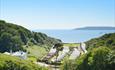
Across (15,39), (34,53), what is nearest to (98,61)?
(34,53)

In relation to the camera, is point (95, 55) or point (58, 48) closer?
point (95, 55)

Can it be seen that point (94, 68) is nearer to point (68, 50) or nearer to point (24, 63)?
point (24, 63)

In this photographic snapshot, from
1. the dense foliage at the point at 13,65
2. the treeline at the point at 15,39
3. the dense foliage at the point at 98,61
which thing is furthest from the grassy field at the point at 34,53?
the dense foliage at the point at 98,61

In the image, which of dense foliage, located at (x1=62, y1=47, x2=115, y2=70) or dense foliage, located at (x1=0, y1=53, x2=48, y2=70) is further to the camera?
dense foliage, located at (x1=0, y1=53, x2=48, y2=70)

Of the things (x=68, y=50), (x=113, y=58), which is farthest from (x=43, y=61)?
(x=113, y=58)

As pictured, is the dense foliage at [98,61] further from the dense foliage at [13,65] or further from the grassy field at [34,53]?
→ the grassy field at [34,53]

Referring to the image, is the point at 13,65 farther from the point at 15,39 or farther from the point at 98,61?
the point at 15,39

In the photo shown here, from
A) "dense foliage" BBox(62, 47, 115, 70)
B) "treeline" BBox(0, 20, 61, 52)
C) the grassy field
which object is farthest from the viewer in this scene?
"treeline" BBox(0, 20, 61, 52)

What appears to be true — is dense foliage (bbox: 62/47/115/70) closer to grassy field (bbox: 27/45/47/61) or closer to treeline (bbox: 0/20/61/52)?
grassy field (bbox: 27/45/47/61)

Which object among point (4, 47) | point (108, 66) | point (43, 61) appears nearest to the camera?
point (108, 66)

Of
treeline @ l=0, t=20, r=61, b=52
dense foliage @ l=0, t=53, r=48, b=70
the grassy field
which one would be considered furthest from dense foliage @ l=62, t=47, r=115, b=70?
treeline @ l=0, t=20, r=61, b=52

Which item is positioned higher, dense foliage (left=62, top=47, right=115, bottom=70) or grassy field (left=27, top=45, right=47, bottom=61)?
dense foliage (left=62, top=47, right=115, bottom=70)
